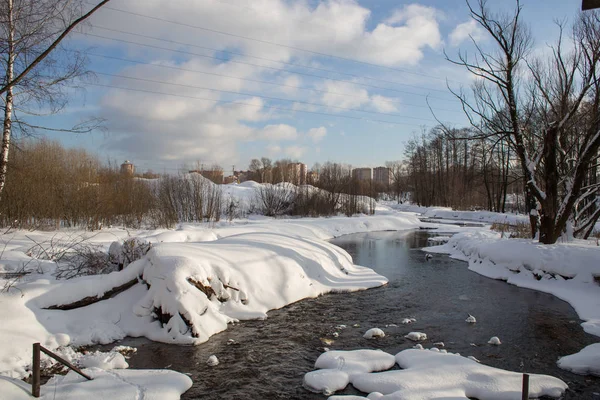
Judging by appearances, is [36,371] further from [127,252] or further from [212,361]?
[127,252]

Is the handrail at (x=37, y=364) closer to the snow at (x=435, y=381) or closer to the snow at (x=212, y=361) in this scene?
the snow at (x=212, y=361)

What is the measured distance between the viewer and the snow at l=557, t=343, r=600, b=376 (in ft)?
16.5

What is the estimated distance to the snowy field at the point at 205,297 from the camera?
4539 mm

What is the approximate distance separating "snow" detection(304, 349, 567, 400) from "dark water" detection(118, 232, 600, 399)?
18 centimetres

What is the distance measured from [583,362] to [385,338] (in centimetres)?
266

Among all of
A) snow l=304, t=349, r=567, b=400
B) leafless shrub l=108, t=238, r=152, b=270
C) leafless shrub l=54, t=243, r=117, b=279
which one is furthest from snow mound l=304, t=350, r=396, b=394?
leafless shrub l=54, t=243, r=117, b=279

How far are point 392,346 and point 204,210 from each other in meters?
17.2

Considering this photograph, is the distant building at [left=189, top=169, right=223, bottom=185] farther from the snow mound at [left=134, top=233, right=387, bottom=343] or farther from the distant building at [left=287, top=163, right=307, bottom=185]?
the snow mound at [left=134, top=233, right=387, bottom=343]

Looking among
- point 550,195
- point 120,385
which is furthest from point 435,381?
point 550,195

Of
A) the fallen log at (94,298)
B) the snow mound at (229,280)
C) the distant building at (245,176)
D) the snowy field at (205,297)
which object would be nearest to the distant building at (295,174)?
the snowy field at (205,297)

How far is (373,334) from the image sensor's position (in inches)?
245

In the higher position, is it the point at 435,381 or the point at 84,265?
the point at 84,265

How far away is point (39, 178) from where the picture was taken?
14.2m

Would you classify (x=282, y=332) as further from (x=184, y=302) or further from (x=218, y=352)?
(x=184, y=302)
